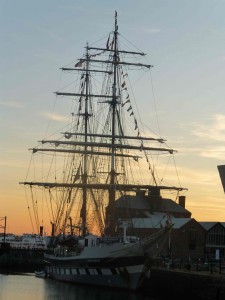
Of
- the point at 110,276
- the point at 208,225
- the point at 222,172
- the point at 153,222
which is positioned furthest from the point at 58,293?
the point at 208,225

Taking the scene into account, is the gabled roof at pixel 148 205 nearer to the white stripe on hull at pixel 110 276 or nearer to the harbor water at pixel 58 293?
the white stripe on hull at pixel 110 276

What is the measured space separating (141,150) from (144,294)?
2174 cm

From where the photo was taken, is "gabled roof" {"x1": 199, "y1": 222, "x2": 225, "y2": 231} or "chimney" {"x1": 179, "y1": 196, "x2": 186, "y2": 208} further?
"chimney" {"x1": 179, "y1": 196, "x2": 186, "y2": 208}

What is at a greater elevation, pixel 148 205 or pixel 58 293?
pixel 148 205

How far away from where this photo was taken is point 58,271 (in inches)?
2886

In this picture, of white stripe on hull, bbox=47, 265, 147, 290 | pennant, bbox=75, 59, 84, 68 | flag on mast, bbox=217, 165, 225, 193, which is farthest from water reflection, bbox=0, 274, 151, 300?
pennant, bbox=75, 59, 84, 68

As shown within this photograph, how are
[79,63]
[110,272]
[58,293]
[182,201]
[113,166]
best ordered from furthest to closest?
[182,201] → [79,63] → [113,166] → [110,272] → [58,293]

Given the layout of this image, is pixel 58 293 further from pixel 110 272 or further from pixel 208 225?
pixel 208 225

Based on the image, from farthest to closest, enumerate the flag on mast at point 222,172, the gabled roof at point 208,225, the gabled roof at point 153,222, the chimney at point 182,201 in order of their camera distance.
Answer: the chimney at point 182,201
the gabled roof at point 208,225
the gabled roof at point 153,222
the flag on mast at point 222,172

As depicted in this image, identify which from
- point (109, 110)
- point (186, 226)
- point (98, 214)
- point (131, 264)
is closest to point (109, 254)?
point (131, 264)

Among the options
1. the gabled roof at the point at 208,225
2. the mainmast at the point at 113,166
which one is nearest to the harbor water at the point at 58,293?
the mainmast at the point at 113,166

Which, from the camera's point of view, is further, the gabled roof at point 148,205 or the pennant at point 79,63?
the gabled roof at point 148,205

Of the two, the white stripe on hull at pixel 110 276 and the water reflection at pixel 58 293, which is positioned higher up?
the white stripe on hull at pixel 110 276

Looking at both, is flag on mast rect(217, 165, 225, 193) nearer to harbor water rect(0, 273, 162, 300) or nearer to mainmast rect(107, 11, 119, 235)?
harbor water rect(0, 273, 162, 300)
